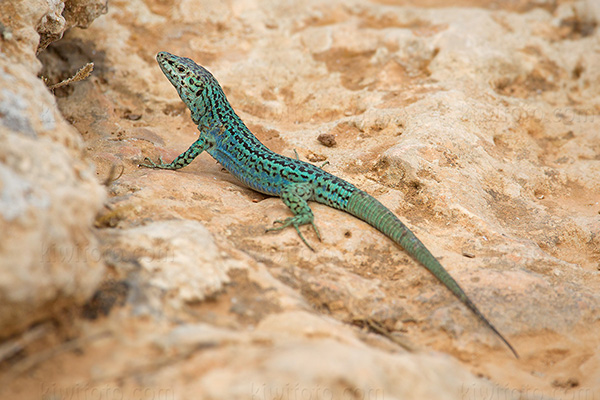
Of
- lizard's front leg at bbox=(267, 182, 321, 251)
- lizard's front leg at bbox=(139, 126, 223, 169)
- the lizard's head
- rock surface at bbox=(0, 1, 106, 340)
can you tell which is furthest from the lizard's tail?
rock surface at bbox=(0, 1, 106, 340)


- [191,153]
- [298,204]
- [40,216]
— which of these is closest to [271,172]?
[298,204]

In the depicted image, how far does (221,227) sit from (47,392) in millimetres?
1998

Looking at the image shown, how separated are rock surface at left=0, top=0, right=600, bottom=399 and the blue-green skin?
0.47 feet

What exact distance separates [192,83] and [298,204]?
2.13 m

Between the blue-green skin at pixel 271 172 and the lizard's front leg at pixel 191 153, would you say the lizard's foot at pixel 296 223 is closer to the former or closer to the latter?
the blue-green skin at pixel 271 172

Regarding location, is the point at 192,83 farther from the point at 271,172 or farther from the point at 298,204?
the point at 298,204

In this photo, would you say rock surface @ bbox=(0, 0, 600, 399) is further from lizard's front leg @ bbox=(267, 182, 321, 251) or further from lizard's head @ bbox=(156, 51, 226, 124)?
lizard's head @ bbox=(156, 51, 226, 124)

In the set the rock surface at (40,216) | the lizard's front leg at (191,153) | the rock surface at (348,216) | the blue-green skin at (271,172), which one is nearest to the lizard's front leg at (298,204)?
the blue-green skin at (271,172)

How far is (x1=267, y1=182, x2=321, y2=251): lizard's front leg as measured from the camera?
4.41 metres

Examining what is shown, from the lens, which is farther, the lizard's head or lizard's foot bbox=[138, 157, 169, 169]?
the lizard's head

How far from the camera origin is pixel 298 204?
4609mm

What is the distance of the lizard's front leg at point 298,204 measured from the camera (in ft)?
14.5

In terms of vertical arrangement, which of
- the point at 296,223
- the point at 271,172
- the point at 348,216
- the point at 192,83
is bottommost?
the point at 348,216

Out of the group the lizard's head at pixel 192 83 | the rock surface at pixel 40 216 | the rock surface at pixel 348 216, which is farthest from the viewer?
the lizard's head at pixel 192 83
